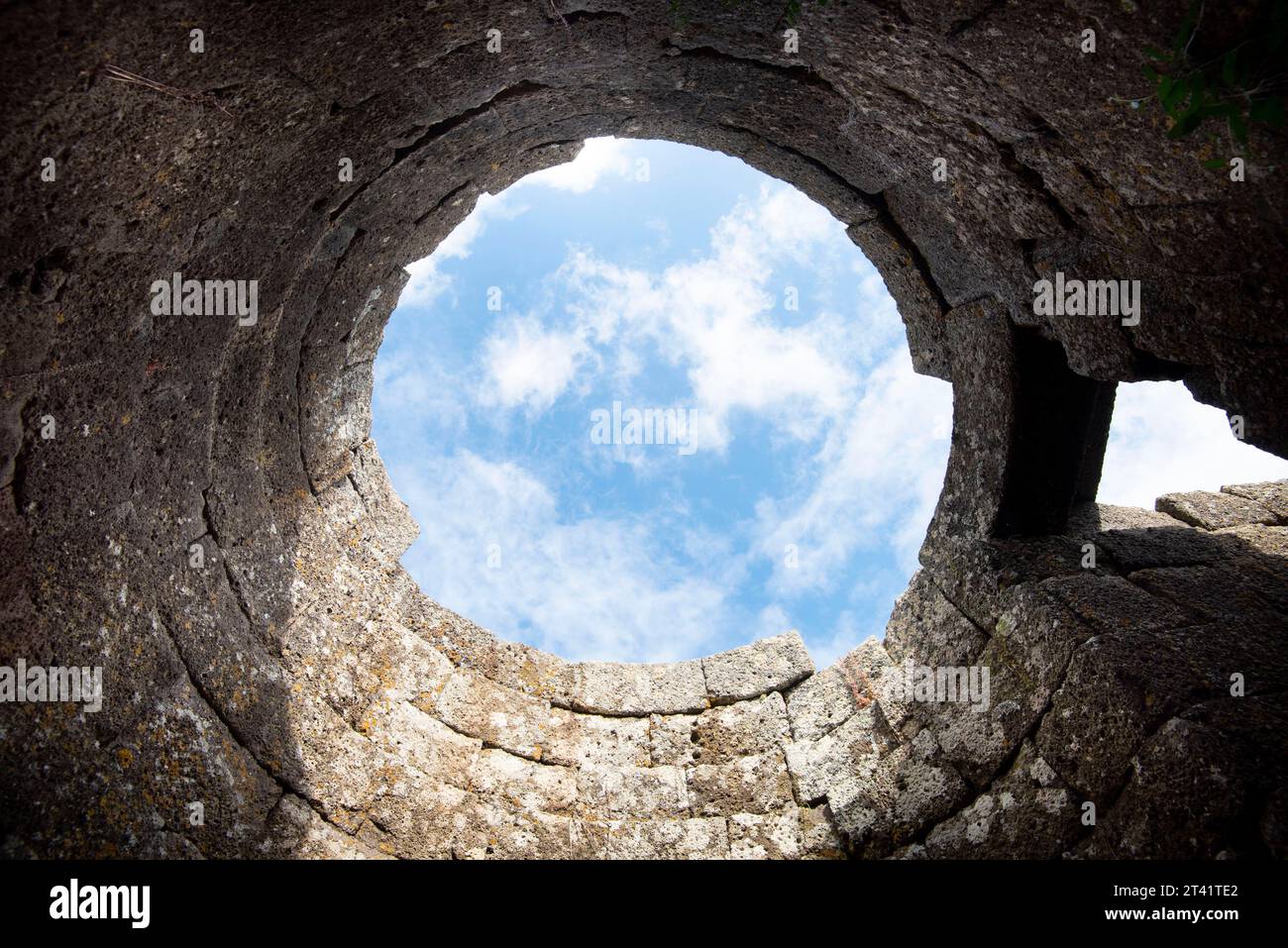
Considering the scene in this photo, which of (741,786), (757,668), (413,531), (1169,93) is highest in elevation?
(1169,93)

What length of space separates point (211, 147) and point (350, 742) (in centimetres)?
293

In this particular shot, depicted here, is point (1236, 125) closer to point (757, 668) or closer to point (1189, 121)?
point (1189, 121)

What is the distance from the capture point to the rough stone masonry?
227 centimetres

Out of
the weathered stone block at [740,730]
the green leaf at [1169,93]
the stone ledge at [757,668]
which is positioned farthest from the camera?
the stone ledge at [757,668]

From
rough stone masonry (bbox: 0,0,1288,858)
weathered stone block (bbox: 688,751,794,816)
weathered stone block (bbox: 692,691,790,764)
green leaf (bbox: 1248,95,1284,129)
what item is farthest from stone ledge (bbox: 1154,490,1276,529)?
green leaf (bbox: 1248,95,1284,129)

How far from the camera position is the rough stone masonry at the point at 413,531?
227cm

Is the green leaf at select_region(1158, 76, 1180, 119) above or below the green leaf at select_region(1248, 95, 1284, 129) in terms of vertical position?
above

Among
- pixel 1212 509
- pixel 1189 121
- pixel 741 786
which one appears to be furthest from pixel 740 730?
pixel 1189 121

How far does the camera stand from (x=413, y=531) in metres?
5.15

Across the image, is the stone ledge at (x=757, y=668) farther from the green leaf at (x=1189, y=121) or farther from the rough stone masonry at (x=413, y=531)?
the green leaf at (x=1189, y=121)

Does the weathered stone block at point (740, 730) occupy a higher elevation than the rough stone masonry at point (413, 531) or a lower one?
lower

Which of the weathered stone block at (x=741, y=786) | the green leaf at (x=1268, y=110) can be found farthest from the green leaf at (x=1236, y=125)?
the weathered stone block at (x=741, y=786)

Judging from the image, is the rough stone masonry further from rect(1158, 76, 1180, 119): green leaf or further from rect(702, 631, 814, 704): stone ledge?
rect(1158, 76, 1180, 119): green leaf
